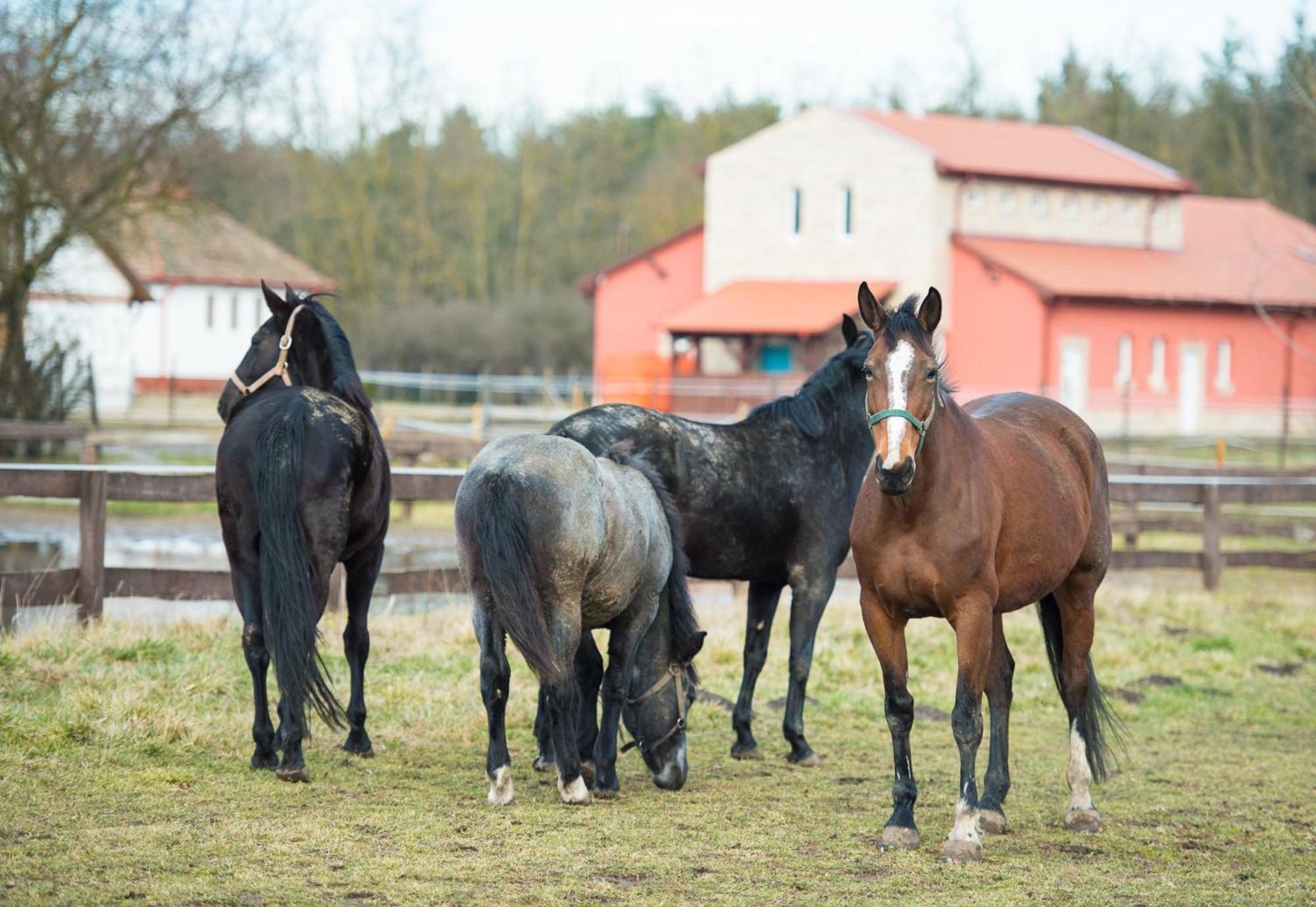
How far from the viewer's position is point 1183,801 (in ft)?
20.7

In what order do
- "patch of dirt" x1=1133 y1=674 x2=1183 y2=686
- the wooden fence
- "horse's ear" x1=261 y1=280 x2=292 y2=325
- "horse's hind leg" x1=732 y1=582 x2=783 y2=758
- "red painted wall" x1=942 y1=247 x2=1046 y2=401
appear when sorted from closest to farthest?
"horse's ear" x1=261 y1=280 x2=292 y2=325
"horse's hind leg" x1=732 y1=582 x2=783 y2=758
the wooden fence
"patch of dirt" x1=1133 y1=674 x2=1183 y2=686
"red painted wall" x1=942 y1=247 x2=1046 y2=401

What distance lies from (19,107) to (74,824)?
59.2ft

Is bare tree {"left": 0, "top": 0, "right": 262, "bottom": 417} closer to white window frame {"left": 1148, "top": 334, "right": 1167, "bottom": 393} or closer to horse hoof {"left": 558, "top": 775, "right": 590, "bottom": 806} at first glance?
horse hoof {"left": 558, "top": 775, "right": 590, "bottom": 806}

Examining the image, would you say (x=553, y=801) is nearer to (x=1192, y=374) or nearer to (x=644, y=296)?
(x=1192, y=374)

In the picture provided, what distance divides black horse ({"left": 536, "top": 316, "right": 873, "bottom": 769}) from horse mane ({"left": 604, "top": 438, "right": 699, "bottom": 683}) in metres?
0.37

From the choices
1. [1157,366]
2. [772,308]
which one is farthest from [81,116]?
[1157,366]

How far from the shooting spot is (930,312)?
528cm

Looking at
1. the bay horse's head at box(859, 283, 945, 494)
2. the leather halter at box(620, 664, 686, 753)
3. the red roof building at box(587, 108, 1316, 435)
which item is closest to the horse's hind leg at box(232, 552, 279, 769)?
the leather halter at box(620, 664, 686, 753)

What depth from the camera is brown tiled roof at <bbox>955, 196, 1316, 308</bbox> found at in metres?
37.5

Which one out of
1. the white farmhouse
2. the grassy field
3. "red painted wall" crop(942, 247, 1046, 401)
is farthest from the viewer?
the white farmhouse

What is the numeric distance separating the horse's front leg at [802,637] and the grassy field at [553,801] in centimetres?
18

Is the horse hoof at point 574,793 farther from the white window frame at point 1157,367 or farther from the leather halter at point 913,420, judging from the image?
the white window frame at point 1157,367

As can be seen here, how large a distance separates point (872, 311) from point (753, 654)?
234cm

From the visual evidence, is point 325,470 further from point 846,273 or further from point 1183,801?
point 846,273
